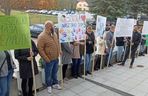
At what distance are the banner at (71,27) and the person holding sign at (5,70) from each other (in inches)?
72.7

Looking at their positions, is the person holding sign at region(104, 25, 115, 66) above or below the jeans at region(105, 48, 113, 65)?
→ above

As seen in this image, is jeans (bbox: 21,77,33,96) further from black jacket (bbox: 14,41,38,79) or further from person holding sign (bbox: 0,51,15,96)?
person holding sign (bbox: 0,51,15,96)

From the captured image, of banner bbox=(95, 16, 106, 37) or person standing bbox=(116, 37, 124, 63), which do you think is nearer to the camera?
banner bbox=(95, 16, 106, 37)

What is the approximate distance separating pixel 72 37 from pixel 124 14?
75.0ft

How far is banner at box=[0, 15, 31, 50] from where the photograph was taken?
4383 millimetres

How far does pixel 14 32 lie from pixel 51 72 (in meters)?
1.67

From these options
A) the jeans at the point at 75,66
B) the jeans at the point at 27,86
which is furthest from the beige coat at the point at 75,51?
the jeans at the point at 27,86

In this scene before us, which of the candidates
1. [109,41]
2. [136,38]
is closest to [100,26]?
[109,41]

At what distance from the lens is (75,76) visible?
7004 mm

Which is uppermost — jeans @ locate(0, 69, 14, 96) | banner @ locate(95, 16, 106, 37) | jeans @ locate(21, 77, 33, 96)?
banner @ locate(95, 16, 106, 37)

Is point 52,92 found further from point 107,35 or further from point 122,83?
point 107,35

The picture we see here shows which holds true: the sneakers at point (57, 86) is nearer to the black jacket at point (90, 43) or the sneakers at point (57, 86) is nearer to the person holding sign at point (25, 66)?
the person holding sign at point (25, 66)

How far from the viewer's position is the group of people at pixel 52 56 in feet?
14.9

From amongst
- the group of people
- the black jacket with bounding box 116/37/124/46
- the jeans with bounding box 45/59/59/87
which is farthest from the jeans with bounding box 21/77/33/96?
the black jacket with bounding box 116/37/124/46
